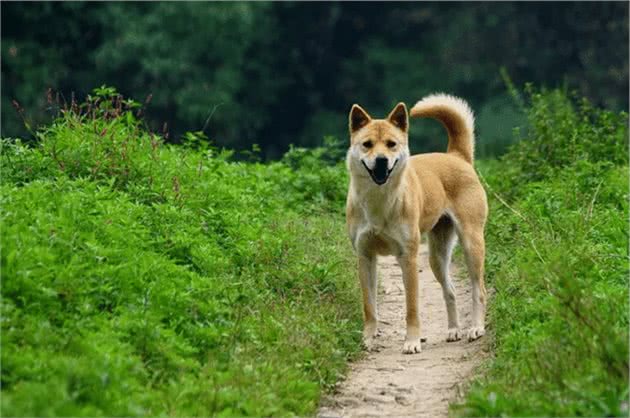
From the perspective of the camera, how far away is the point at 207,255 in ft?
28.1

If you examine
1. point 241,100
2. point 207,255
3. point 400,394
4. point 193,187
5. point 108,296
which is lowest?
point 400,394

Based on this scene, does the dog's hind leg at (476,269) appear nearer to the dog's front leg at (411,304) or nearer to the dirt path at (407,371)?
the dirt path at (407,371)

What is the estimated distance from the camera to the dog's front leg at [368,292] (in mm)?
8695

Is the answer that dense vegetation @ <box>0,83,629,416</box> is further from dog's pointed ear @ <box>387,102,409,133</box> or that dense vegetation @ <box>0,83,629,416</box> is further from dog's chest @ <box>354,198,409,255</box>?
→ dog's pointed ear @ <box>387,102,409,133</box>

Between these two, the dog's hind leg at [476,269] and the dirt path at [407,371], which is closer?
the dirt path at [407,371]

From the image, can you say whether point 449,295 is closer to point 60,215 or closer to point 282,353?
point 282,353

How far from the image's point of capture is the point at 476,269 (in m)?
9.01

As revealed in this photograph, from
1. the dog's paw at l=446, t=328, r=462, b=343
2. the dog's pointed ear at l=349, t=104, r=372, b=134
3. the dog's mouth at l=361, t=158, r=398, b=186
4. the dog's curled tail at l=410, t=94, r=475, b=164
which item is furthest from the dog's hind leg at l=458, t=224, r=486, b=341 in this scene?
the dog's pointed ear at l=349, t=104, r=372, b=134

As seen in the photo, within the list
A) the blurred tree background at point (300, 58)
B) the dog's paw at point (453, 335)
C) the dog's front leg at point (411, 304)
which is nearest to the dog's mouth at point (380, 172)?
the dog's front leg at point (411, 304)

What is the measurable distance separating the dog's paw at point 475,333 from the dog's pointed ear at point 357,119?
1.80 meters

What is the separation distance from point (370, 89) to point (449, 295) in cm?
2462

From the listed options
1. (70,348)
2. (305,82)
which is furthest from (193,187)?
(305,82)

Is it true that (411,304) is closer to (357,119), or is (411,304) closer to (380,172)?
(380,172)

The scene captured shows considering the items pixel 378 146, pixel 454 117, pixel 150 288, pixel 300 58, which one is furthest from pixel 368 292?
pixel 300 58
